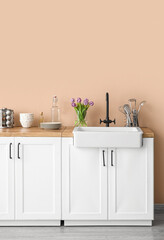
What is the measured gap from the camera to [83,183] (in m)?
3.50

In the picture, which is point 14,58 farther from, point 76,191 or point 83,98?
point 76,191

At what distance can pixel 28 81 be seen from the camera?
4.02m

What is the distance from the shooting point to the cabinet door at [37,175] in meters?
3.49

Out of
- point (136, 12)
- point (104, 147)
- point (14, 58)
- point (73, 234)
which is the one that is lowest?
point (73, 234)

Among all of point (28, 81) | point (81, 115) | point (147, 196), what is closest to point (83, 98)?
point (81, 115)

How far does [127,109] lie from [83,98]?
1.54ft

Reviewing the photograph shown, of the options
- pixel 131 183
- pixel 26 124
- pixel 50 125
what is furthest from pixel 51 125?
pixel 131 183

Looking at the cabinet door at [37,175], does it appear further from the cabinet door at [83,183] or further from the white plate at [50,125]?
the white plate at [50,125]

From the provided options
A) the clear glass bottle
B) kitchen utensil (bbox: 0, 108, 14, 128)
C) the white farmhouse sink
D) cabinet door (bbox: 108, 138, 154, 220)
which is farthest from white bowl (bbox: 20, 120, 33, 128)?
cabinet door (bbox: 108, 138, 154, 220)

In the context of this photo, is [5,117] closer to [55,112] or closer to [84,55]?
[55,112]

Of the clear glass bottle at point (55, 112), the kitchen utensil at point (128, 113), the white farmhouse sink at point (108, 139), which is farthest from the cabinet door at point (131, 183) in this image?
the clear glass bottle at point (55, 112)

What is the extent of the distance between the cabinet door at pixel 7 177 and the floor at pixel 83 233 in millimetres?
186

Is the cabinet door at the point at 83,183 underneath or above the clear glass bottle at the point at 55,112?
underneath

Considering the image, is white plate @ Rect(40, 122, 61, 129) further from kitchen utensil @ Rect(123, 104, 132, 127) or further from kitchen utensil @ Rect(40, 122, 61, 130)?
kitchen utensil @ Rect(123, 104, 132, 127)
